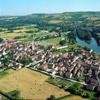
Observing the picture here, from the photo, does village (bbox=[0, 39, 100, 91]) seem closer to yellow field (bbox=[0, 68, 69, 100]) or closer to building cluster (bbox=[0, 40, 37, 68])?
building cluster (bbox=[0, 40, 37, 68])

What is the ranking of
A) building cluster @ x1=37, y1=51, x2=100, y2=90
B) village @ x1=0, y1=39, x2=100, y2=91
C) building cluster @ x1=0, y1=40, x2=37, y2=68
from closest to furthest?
building cluster @ x1=37, y1=51, x2=100, y2=90 → village @ x1=0, y1=39, x2=100, y2=91 → building cluster @ x1=0, y1=40, x2=37, y2=68

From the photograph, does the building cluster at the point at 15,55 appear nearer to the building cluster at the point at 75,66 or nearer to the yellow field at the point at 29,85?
the building cluster at the point at 75,66

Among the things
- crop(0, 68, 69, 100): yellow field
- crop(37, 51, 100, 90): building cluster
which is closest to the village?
crop(37, 51, 100, 90): building cluster

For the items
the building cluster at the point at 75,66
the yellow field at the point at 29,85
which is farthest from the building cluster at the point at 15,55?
the yellow field at the point at 29,85

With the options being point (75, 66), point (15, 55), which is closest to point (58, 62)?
point (75, 66)

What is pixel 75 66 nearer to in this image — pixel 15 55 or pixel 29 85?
pixel 29 85

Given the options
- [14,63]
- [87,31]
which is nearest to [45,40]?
[87,31]

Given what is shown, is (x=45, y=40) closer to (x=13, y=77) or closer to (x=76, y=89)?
(x=13, y=77)
